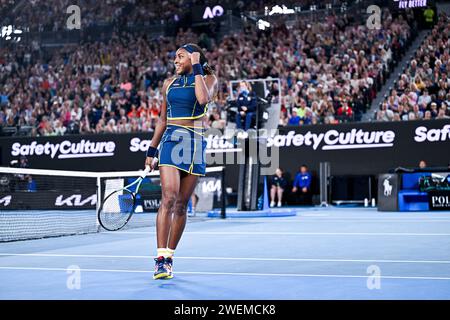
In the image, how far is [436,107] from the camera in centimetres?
1967

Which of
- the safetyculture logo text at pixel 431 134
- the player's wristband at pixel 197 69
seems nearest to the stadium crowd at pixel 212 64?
the safetyculture logo text at pixel 431 134

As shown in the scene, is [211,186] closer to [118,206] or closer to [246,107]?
[246,107]

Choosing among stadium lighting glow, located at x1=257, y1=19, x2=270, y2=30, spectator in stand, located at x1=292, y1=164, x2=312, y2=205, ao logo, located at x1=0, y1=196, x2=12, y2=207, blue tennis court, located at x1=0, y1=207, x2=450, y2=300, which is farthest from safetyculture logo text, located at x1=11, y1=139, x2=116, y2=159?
blue tennis court, located at x1=0, y1=207, x2=450, y2=300

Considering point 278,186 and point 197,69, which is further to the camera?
point 278,186

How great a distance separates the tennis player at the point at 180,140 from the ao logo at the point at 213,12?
2299 cm

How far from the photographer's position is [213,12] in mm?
28828

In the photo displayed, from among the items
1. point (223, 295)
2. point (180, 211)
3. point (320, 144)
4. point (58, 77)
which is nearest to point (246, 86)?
point (320, 144)

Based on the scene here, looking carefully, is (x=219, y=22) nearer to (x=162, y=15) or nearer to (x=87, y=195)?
(x=162, y=15)

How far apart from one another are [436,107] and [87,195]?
10.2m

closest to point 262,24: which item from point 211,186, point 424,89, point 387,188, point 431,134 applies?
point 424,89

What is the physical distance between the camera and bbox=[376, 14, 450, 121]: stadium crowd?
776 inches

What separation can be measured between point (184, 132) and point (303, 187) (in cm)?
1546

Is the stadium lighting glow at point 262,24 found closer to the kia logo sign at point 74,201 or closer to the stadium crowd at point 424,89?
the stadium crowd at point 424,89

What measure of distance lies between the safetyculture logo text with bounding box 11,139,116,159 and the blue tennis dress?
17.5 meters
